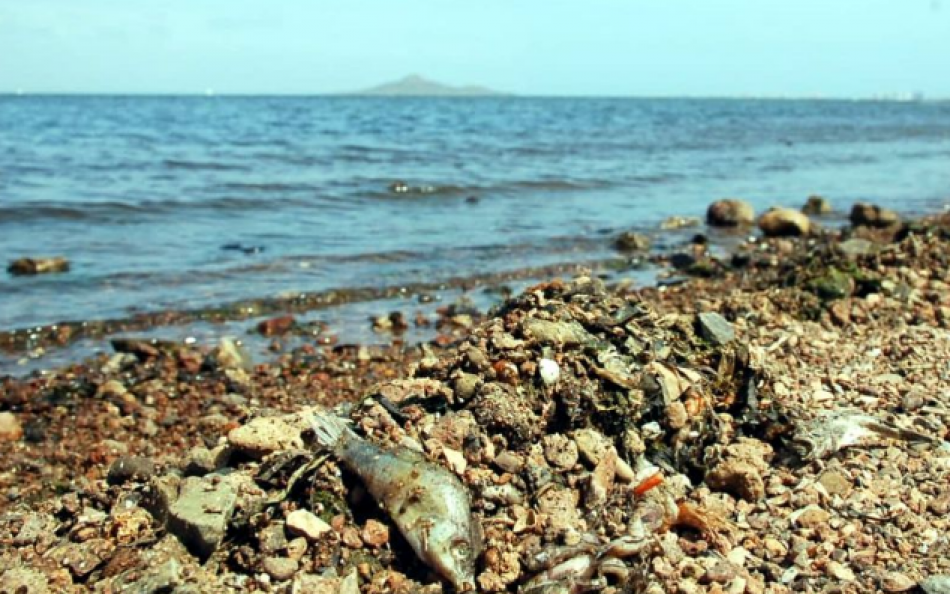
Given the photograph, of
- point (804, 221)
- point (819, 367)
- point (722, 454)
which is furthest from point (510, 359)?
point (804, 221)

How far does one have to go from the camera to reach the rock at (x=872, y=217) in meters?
16.1

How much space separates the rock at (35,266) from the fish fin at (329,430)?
8.65m

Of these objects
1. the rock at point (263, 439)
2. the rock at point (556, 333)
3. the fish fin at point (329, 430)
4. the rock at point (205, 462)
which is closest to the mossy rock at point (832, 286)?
the rock at point (556, 333)

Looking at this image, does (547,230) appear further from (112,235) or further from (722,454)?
(722,454)

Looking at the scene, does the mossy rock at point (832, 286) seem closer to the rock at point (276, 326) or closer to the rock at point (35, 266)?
the rock at point (276, 326)

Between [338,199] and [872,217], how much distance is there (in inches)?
398

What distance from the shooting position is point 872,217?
642 inches

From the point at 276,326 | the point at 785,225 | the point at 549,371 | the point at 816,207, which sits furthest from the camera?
the point at 816,207

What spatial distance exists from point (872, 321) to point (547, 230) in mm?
8743

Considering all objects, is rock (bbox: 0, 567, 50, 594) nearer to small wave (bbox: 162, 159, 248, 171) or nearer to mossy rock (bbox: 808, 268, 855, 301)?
mossy rock (bbox: 808, 268, 855, 301)

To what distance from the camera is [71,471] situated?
613 centimetres

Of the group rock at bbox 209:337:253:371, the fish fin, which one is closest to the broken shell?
the fish fin

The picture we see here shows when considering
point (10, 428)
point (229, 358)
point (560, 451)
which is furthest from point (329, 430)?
point (229, 358)

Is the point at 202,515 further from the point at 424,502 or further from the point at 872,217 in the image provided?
the point at 872,217
